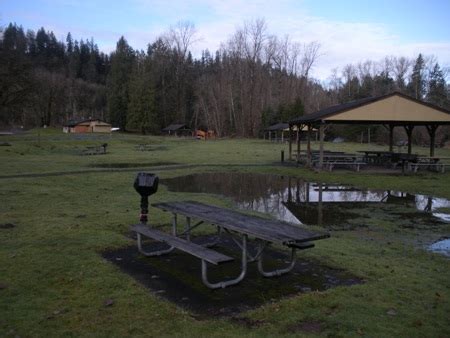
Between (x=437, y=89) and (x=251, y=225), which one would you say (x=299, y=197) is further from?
(x=437, y=89)

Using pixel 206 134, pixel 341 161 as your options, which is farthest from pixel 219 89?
pixel 341 161

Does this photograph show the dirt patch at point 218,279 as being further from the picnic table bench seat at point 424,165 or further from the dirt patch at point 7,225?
the picnic table bench seat at point 424,165

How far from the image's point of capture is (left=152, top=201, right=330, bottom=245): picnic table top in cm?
520

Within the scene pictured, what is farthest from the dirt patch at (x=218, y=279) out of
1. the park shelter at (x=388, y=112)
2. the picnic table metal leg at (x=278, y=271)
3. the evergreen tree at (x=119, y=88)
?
the evergreen tree at (x=119, y=88)

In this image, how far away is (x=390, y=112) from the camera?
23.9m

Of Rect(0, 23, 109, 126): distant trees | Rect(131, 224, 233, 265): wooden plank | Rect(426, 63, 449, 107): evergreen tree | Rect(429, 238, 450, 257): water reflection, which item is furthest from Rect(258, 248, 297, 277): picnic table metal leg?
Rect(426, 63, 449, 107): evergreen tree

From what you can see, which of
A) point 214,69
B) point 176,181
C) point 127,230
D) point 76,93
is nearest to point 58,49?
point 76,93

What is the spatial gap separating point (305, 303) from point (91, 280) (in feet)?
Answer: 8.80

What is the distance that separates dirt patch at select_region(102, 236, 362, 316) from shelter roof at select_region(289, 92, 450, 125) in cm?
1774

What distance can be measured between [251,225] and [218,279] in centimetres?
83

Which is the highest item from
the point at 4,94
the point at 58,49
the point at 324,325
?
the point at 58,49

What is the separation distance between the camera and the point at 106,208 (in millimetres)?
11328

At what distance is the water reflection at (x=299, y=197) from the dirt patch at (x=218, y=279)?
15.2ft

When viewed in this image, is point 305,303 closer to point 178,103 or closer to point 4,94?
point 4,94
